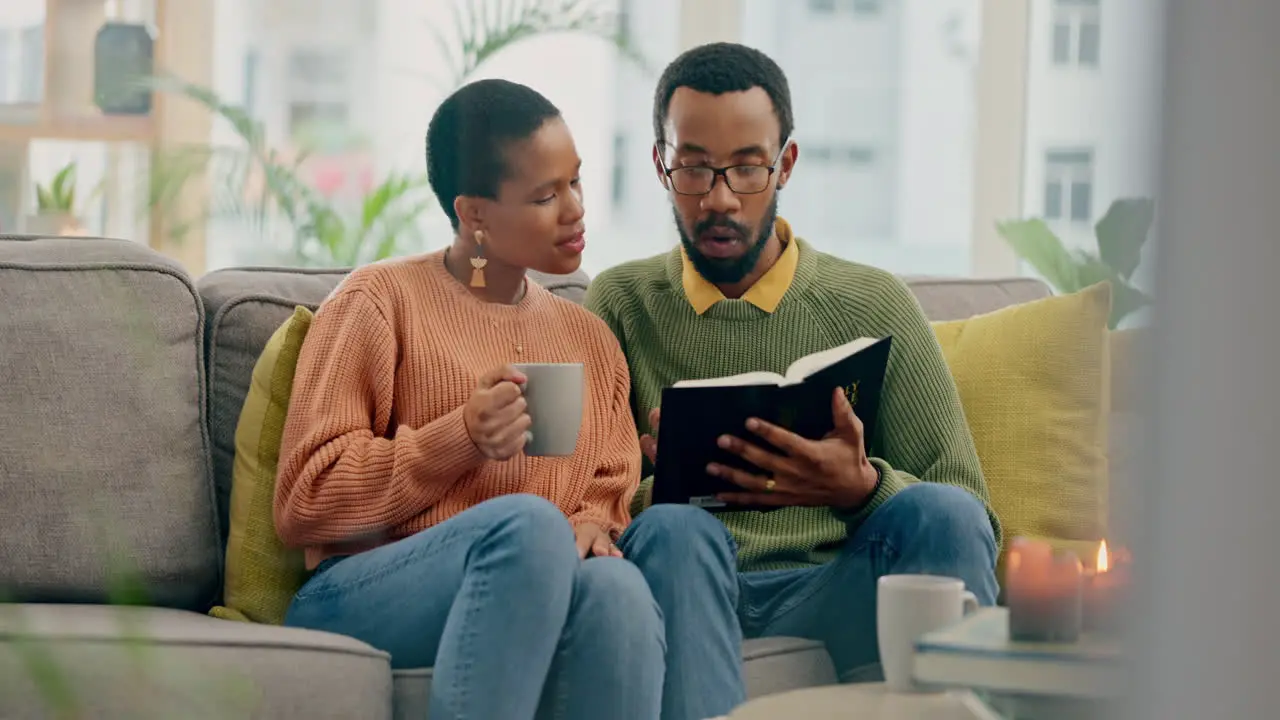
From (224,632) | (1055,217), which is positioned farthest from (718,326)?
(1055,217)

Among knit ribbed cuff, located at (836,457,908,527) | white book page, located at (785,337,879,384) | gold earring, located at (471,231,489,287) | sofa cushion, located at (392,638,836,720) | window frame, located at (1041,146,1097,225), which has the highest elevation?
window frame, located at (1041,146,1097,225)

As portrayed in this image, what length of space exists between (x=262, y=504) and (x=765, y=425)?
612mm

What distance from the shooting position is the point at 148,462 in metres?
1.65

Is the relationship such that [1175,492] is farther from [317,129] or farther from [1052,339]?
[317,129]

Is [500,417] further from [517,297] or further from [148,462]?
Result: [148,462]

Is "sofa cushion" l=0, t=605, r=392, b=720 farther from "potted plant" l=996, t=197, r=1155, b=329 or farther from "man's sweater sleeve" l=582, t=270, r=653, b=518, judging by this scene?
"potted plant" l=996, t=197, r=1155, b=329

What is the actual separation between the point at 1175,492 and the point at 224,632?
51.5 inches

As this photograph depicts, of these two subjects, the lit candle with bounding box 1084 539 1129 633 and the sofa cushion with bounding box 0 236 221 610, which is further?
the sofa cushion with bounding box 0 236 221 610

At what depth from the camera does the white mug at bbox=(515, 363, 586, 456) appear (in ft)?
4.89

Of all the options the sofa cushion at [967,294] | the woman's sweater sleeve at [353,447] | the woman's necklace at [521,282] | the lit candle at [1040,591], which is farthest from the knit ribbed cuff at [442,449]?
the sofa cushion at [967,294]

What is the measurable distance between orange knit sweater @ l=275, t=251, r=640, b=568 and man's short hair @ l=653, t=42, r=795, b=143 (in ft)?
1.09

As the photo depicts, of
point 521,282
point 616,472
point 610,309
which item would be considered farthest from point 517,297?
point 616,472

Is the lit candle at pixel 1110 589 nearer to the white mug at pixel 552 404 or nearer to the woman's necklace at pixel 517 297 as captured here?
the white mug at pixel 552 404

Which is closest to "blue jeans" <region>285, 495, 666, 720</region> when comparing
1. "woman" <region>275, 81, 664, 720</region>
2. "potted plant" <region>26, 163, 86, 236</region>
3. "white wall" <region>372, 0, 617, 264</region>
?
"woman" <region>275, 81, 664, 720</region>
